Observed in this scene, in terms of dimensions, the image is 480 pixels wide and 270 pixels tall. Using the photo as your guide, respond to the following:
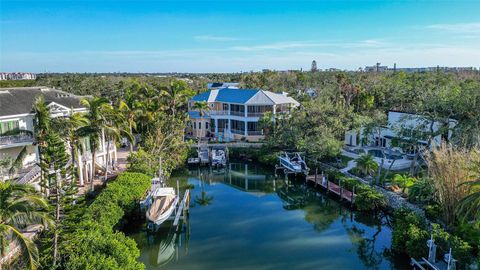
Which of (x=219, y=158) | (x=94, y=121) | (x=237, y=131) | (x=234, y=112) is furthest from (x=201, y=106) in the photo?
(x=94, y=121)

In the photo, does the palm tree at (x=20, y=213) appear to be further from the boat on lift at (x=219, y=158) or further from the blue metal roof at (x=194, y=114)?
the blue metal roof at (x=194, y=114)

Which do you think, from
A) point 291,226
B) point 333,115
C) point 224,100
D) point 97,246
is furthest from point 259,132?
point 97,246

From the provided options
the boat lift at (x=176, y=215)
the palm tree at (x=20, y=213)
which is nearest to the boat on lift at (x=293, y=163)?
the boat lift at (x=176, y=215)

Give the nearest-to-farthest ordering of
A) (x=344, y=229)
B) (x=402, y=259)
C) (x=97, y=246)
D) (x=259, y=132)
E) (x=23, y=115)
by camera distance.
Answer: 1. (x=97, y=246)
2. (x=402, y=259)
3. (x=344, y=229)
4. (x=23, y=115)
5. (x=259, y=132)

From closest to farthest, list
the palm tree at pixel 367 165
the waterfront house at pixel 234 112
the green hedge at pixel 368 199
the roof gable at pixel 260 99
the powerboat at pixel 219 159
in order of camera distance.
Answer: the green hedge at pixel 368 199 < the palm tree at pixel 367 165 < the powerboat at pixel 219 159 < the roof gable at pixel 260 99 < the waterfront house at pixel 234 112

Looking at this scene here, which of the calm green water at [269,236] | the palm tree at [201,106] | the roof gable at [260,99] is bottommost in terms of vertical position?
the calm green water at [269,236]

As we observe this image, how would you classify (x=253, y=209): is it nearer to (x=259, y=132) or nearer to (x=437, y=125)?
(x=437, y=125)

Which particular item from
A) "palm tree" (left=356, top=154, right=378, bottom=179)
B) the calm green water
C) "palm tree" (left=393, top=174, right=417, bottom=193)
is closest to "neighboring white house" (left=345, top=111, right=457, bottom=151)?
"palm tree" (left=356, top=154, right=378, bottom=179)
